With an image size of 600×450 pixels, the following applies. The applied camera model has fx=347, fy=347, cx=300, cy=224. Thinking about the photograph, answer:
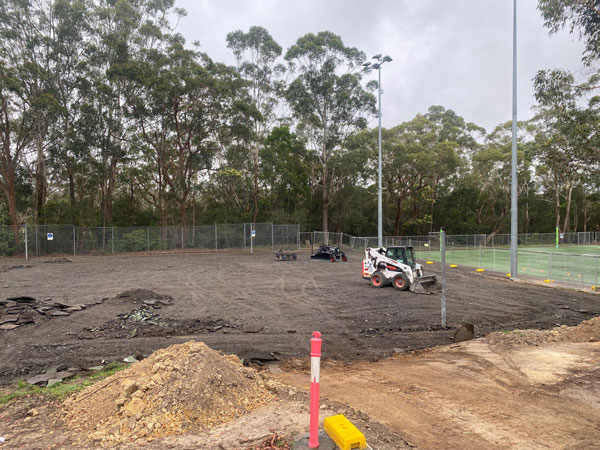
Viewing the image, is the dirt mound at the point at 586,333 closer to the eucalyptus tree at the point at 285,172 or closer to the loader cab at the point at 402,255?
the loader cab at the point at 402,255

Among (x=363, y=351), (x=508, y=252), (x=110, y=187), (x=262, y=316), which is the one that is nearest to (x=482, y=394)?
(x=363, y=351)

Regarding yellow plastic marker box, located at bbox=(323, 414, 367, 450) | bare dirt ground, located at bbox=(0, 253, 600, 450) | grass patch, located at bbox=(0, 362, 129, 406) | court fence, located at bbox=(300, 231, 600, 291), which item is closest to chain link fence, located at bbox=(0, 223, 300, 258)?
court fence, located at bbox=(300, 231, 600, 291)

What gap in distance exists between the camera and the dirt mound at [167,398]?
3984 mm

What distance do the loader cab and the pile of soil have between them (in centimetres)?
679

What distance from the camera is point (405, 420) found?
174 inches

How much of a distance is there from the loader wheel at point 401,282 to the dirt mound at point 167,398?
34.7ft

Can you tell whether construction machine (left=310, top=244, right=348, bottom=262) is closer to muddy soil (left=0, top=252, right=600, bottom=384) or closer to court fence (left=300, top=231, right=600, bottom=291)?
court fence (left=300, top=231, right=600, bottom=291)

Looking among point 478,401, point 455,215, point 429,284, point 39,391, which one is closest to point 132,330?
point 39,391

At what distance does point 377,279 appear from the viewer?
1533 centimetres

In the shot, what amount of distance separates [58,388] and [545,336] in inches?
388

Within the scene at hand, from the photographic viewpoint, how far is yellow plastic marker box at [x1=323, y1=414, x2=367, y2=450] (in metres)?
3.31

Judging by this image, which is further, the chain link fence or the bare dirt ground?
the chain link fence

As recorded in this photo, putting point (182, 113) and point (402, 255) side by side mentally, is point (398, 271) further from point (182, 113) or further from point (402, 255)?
point (182, 113)

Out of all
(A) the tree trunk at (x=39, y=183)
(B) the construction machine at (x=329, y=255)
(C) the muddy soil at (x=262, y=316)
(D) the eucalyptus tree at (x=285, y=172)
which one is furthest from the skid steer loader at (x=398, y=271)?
(A) the tree trunk at (x=39, y=183)
